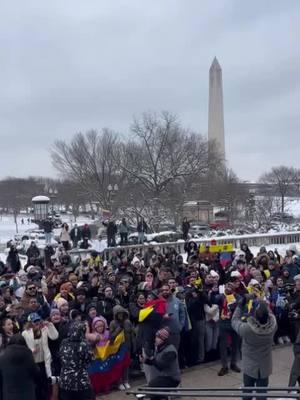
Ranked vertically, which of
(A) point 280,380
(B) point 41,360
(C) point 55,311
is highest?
(C) point 55,311

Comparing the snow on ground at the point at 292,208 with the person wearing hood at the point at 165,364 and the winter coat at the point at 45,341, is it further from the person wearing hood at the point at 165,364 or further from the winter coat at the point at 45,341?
the person wearing hood at the point at 165,364

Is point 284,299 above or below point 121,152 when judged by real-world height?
below

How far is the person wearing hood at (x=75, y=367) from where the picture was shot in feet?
19.2

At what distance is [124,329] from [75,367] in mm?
2080

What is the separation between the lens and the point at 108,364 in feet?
25.2

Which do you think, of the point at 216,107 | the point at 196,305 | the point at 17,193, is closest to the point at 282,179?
the point at 216,107

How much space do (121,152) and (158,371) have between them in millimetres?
39530

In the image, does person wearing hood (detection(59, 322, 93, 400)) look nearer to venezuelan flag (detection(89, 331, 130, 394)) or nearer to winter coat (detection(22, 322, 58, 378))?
winter coat (detection(22, 322, 58, 378))

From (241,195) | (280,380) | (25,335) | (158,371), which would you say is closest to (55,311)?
(25,335)

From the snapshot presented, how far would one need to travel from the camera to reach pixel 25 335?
259 inches

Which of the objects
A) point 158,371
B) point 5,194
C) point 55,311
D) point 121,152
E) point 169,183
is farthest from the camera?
point 5,194

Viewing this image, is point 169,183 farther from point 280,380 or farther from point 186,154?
point 280,380

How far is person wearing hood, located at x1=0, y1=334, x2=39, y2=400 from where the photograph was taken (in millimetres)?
5547

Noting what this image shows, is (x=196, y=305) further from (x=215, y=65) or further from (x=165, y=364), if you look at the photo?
(x=215, y=65)
